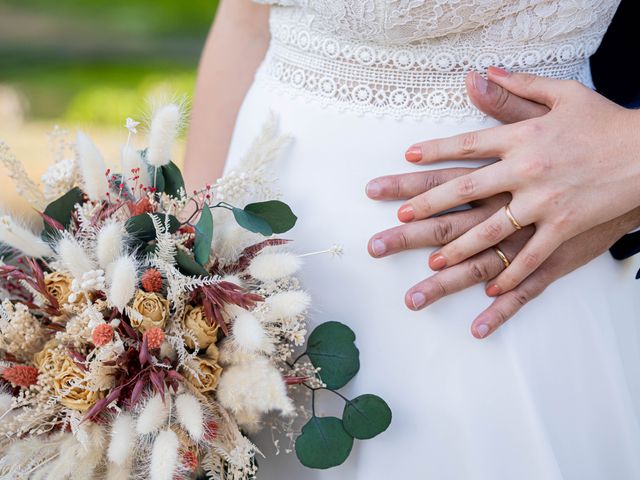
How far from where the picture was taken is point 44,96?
8.95 meters

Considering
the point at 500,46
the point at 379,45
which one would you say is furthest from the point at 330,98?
the point at 500,46

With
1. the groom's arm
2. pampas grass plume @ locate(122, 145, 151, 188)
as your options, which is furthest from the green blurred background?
pampas grass plume @ locate(122, 145, 151, 188)

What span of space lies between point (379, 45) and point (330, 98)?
124 millimetres

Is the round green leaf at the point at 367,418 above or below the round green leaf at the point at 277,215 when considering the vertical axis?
below

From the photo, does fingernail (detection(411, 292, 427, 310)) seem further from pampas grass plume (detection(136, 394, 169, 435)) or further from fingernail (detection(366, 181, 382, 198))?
pampas grass plume (detection(136, 394, 169, 435))

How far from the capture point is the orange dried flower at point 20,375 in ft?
3.58

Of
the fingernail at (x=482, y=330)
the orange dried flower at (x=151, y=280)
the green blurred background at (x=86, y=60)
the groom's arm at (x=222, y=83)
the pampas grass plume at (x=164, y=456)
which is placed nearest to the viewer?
the pampas grass plume at (x=164, y=456)

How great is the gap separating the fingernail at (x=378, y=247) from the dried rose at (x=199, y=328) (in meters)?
0.28

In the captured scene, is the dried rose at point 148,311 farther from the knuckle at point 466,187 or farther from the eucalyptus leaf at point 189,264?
the knuckle at point 466,187

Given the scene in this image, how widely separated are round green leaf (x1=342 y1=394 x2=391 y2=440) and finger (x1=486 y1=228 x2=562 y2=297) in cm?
28

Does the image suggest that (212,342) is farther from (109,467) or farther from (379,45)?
(379,45)

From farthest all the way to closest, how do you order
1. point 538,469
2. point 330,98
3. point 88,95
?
point 88,95 → point 330,98 → point 538,469

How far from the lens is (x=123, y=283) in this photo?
103 cm

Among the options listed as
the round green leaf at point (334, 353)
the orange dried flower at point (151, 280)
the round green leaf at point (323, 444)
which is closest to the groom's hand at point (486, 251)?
the round green leaf at point (334, 353)
